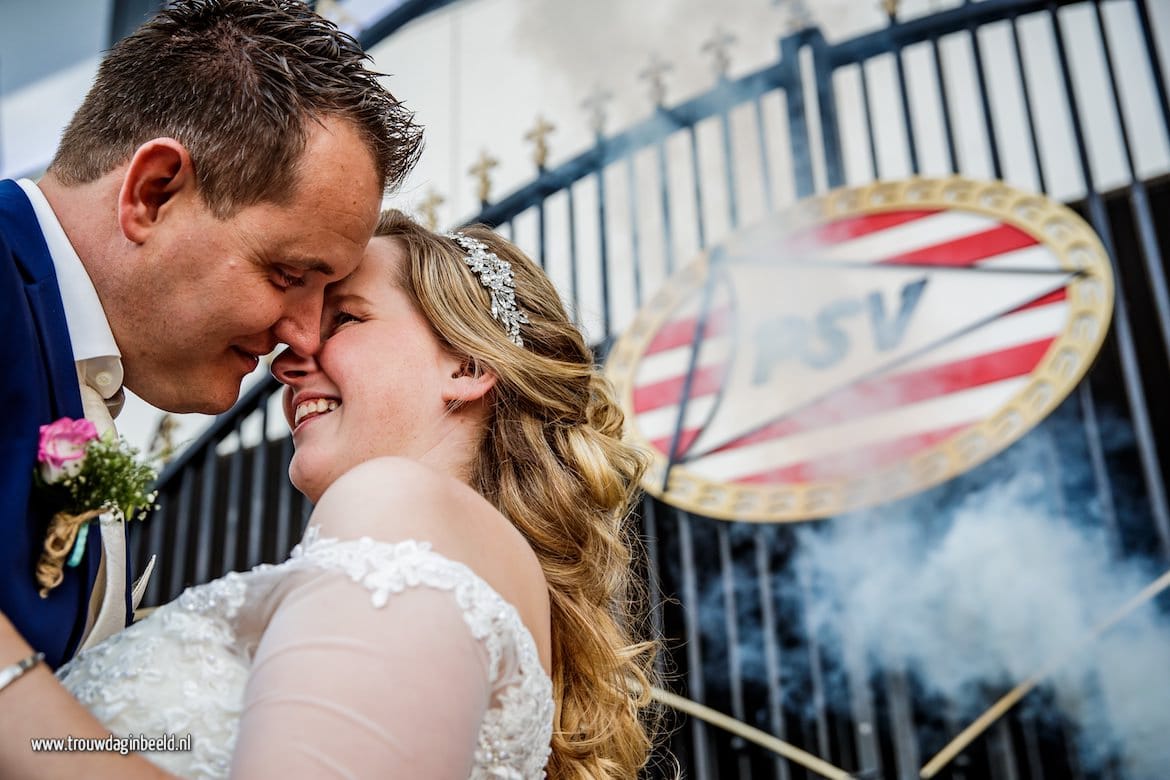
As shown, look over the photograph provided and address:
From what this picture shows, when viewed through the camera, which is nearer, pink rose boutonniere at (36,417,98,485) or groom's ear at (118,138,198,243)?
pink rose boutonniere at (36,417,98,485)

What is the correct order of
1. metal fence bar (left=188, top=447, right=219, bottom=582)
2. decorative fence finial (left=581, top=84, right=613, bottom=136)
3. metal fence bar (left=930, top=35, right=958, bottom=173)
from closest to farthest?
metal fence bar (left=930, top=35, right=958, bottom=173), decorative fence finial (left=581, top=84, right=613, bottom=136), metal fence bar (left=188, top=447, right=219, bottom=582)

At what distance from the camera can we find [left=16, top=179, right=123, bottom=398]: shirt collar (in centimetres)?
157

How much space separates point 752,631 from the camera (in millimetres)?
3430

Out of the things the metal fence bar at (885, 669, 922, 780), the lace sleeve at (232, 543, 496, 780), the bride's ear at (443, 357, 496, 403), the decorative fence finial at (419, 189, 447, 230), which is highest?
the decorative fence finial at (419, 189, 447, 230)

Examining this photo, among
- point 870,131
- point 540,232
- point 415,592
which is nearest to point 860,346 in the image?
point 870,131

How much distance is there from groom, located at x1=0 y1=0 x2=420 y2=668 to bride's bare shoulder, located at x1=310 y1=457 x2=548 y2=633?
0.38 meters

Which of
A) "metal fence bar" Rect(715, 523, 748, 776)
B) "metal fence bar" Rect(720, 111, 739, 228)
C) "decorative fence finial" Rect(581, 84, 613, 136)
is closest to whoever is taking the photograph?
"metal fence bar" Rect(715, 523, 748, 776)

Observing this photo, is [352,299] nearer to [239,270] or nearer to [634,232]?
[239,270]

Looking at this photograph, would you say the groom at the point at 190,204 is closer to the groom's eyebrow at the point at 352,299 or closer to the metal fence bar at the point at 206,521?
the groom's eyebrow at the point at 352,299

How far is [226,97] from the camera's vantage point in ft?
5.32

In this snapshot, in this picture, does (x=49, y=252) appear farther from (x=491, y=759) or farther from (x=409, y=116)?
(x=491, y=759)

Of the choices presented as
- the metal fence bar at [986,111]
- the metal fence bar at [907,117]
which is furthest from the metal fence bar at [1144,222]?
the metal fence bar at [907,117]

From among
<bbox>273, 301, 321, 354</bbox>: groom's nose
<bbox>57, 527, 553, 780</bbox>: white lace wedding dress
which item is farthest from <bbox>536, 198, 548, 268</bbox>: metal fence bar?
<bbox>57, 527, 553, 780</bbox>: white lace wedding dress

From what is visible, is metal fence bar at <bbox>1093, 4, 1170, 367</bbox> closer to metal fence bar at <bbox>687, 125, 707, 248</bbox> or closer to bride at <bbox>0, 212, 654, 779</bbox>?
metal fence bar at <bbox>687, 125, 707, 248</bbox>
